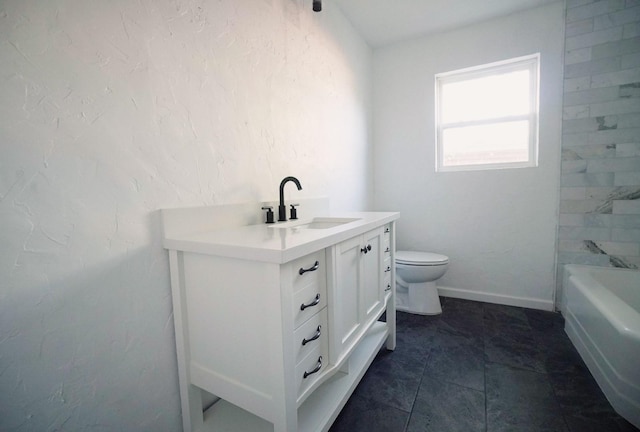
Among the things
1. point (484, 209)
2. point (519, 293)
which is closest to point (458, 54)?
point (484, 209)

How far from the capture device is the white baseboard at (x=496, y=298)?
2.20 m

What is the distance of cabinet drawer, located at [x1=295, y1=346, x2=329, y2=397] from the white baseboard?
1.93m

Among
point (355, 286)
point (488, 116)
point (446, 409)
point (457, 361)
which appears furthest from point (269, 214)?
point (488, 116)

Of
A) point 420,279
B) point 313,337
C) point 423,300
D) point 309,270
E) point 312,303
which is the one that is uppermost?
point 309,270

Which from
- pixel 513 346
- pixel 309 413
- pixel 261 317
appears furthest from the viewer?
pixel 513 346

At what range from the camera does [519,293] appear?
2.28m

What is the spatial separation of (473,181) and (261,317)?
2282 millimetres

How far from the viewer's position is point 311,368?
2.93 feet

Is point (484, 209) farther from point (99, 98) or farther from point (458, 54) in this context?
point (99, 98)

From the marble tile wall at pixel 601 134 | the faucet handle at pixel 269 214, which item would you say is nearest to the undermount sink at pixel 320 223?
the faucet handle at pixel 269 214

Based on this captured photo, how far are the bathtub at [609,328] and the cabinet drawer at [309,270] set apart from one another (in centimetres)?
133

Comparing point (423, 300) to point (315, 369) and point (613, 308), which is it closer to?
point (613, 308)

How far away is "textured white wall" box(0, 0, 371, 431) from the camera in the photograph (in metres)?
0.66

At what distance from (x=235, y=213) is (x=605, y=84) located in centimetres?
264
